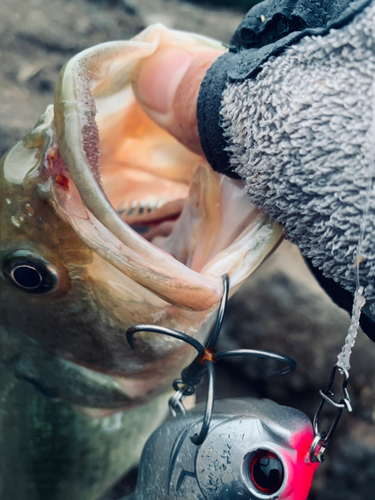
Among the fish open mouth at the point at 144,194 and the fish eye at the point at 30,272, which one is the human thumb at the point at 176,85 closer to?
the fish open mouth at the point at 144,194

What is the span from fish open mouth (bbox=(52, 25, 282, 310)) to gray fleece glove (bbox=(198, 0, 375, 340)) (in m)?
0.11

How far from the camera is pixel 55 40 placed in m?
1.82

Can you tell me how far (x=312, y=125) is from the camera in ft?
1.77

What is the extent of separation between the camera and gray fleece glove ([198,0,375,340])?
51 cm

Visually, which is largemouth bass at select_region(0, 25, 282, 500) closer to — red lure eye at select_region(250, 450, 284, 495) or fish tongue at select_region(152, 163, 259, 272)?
fish tongue at select_region(152, 163, 259, 272)

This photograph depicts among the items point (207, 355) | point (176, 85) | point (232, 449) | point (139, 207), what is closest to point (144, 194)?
point (139, 207)

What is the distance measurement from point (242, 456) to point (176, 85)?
2.00ft

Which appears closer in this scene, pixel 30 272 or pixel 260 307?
pixel 30 272

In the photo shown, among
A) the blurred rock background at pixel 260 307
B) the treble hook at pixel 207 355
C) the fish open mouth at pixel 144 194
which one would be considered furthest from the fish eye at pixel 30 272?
the blurred rock background at pixel 260 307

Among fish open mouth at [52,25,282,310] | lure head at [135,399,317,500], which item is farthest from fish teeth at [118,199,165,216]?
lure head at [135,399,317,500]

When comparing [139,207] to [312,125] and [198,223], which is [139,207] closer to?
[198,223]

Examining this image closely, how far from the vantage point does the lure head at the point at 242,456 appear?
0.56 meters

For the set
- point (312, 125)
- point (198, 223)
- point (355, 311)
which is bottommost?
point (198, 223)

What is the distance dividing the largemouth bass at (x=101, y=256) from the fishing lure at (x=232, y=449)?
117 millimetres
